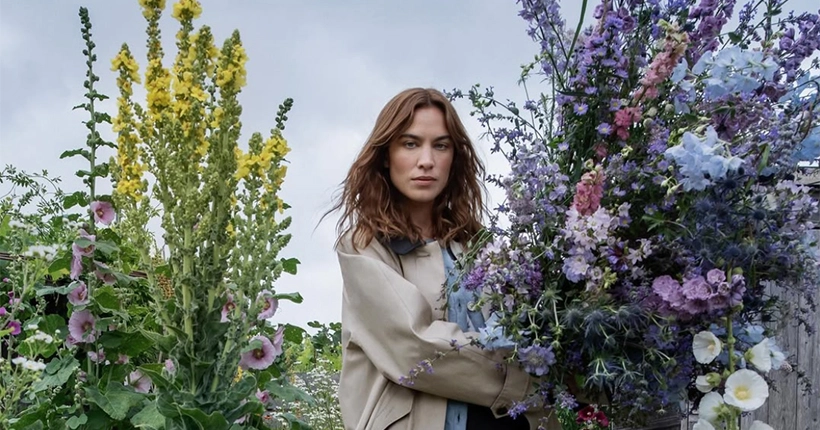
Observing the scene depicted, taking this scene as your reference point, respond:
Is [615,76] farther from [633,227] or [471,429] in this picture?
[471,429]

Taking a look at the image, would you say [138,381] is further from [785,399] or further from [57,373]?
Result: [785,399]

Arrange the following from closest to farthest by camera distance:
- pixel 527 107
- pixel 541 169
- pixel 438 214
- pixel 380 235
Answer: pixel 541 169 < pixel 527 107 < pixel 380 235 < pixel 438 214

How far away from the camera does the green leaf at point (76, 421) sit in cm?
253

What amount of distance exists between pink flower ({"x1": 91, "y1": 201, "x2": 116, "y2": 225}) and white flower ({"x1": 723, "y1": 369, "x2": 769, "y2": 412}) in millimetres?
1852

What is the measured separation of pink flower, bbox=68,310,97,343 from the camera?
103 inches

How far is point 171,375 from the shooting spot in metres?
1.97

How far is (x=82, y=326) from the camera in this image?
264cm

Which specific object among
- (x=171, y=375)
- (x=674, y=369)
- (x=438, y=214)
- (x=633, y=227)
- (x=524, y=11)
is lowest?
(x=171, y=375)

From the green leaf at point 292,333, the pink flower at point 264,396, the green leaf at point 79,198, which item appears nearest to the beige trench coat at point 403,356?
the green leaf at point 292,333

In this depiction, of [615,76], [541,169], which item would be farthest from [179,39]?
[615,76]

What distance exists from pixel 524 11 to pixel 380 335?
0.92 m

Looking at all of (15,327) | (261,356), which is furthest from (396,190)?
(15,327)

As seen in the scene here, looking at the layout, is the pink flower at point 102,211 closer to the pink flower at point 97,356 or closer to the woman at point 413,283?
the pink flower at point 97,356

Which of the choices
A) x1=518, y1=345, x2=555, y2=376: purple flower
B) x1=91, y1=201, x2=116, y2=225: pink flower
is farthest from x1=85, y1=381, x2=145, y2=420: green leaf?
x1=518, y1=345, x2=555, y2=376: purple flower
